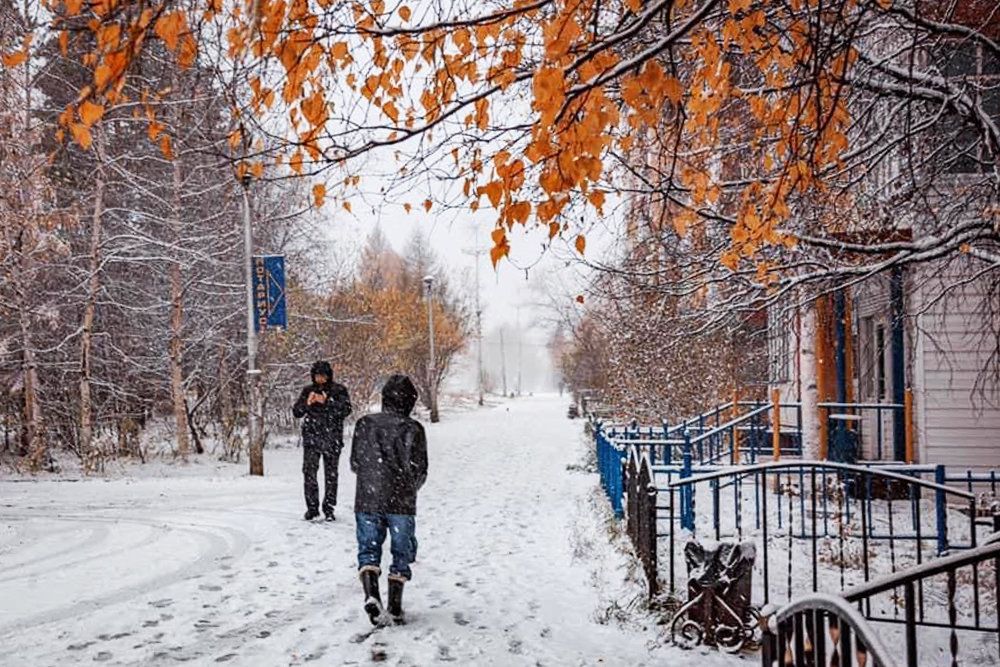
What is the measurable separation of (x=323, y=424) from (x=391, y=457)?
12.5 ft

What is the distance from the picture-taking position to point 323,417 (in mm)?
9195

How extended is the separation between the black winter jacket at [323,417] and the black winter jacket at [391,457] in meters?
3.43

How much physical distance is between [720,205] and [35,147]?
14.5 metres

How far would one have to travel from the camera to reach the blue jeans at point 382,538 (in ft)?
18.5

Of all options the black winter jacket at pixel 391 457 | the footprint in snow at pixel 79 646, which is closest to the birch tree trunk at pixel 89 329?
the footprint in snow at pixel 79 646

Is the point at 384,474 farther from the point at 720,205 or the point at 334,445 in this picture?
the point at 720,205

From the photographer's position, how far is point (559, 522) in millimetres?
9664

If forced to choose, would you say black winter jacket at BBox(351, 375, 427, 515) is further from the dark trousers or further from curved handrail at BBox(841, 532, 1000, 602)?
curved handrail at BBox(841, 532, 1000, 602)

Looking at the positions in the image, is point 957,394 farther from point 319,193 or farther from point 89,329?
point 89,329

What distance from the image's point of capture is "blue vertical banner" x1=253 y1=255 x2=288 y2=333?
13.8 m

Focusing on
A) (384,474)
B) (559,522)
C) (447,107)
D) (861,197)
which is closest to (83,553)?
(384,474)

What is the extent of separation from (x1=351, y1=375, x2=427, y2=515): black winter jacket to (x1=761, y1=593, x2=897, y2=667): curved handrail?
120 inches

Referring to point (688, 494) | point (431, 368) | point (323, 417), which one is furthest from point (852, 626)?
point (431, 368)

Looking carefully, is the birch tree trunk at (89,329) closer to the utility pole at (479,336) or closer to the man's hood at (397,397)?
the man's hood at (397,397)
